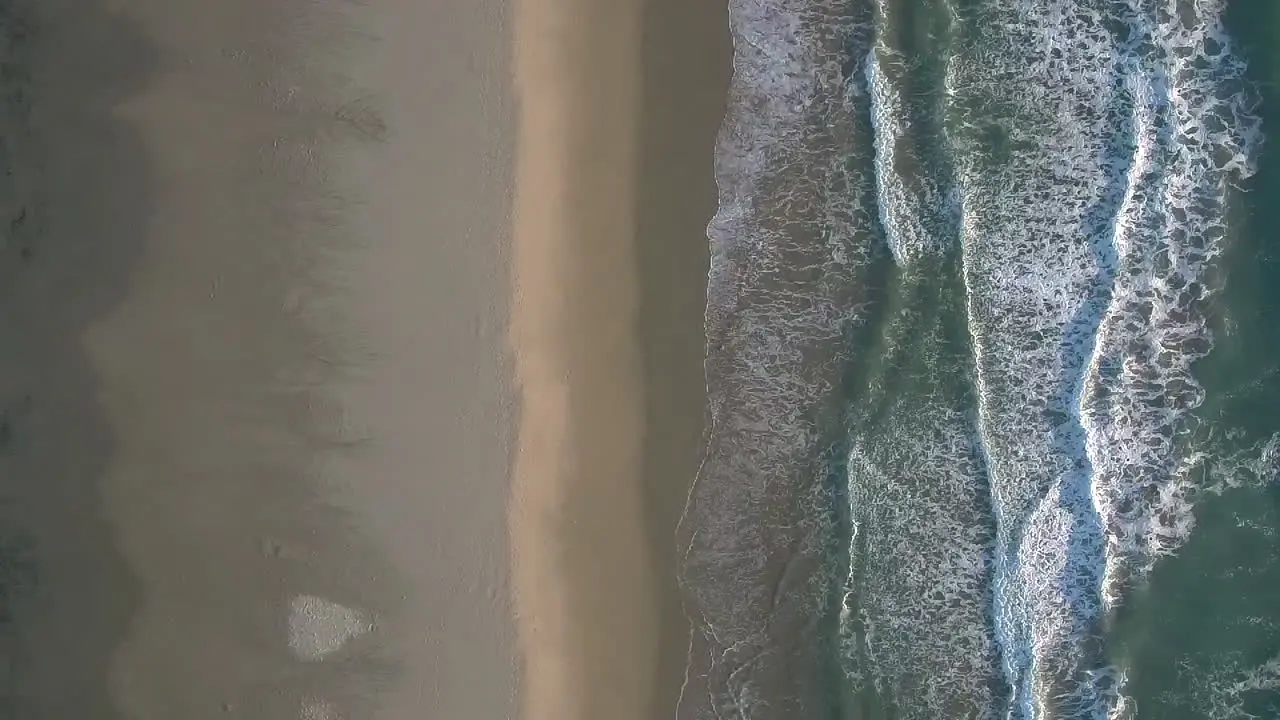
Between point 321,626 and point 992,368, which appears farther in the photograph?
point 321,626

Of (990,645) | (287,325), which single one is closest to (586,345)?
(287,325)

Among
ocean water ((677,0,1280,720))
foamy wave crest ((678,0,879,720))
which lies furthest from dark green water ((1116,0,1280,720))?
foamy wave crest ((678,0,879,720))

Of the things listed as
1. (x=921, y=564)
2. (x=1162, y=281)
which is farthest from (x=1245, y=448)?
(x=921, y=564)

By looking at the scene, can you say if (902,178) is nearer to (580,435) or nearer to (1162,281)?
(1162,281)

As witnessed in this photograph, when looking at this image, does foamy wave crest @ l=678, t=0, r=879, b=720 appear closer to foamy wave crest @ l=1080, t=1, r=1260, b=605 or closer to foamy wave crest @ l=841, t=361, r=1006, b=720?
foamy wave crest @ l=841, t=361, r=1006, b=720

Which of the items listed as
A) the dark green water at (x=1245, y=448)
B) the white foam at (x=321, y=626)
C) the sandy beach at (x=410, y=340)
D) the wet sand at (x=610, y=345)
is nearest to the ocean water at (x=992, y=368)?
the dark green water at (x=1245, y=448)

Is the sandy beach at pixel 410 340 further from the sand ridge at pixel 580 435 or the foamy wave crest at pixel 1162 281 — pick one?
the foamy wave crest at pixel 1162 281
